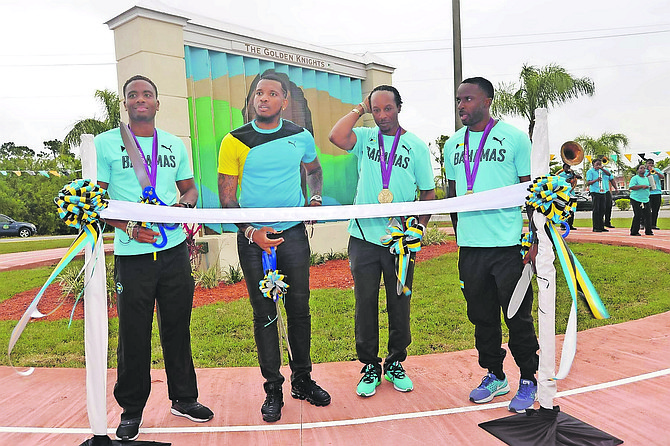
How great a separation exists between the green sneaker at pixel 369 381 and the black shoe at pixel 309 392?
0.26 metres

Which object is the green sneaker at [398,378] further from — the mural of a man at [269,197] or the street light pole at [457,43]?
the street light pole at [457,43]

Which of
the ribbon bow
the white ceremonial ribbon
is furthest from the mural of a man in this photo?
the ribbon bow

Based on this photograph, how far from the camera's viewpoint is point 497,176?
3.18 metres

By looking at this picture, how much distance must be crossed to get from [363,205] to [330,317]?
10.9ft

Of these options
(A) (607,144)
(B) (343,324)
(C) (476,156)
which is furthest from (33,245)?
(A) (607,144)

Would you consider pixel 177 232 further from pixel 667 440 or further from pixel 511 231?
pixel 667 440

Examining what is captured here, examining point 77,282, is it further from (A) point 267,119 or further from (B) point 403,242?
(B) point 403,242

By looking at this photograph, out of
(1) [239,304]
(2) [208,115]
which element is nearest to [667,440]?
(1) [239,304]

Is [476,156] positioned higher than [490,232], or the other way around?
[476,156]

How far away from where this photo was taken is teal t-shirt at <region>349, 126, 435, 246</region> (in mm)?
3451

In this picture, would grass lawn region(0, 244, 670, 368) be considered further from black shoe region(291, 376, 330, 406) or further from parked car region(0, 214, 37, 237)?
parked car region(0, 214, 37, 237)

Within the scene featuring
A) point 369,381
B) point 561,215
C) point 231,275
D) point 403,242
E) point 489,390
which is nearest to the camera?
point 561,215

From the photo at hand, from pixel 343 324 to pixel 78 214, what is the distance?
382cm

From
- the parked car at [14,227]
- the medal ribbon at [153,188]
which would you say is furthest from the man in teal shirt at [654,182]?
the parked car at [14,227]
